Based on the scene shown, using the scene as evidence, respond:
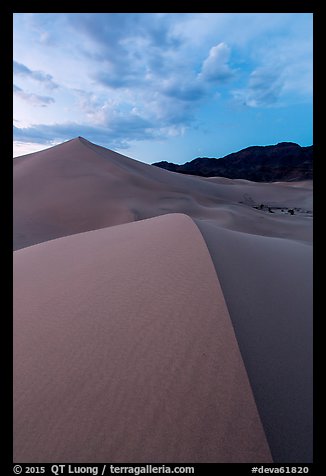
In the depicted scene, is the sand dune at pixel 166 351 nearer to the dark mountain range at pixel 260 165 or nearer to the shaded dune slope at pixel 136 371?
the shaded dune slope at pixel 136 371

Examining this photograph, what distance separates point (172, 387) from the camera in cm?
162

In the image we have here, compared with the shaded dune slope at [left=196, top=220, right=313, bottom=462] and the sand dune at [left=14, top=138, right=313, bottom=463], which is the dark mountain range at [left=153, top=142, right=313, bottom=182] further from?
the sand dune at [left=14, top=138, right=313, bottom=463]

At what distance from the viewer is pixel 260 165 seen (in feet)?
216

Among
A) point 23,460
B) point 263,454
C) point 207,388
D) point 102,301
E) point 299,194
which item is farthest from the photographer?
point 299,194

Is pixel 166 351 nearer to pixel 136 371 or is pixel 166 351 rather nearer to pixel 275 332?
pixel 136 371

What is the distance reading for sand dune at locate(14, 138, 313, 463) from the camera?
1.45 metres

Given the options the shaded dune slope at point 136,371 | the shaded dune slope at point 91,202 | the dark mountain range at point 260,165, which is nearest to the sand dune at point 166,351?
the shaded dune slope at point 136,371

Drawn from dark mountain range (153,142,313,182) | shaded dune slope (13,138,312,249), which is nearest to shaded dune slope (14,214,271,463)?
shaded dune slope (13,138,312,249)

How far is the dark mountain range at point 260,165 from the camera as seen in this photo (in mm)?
55219

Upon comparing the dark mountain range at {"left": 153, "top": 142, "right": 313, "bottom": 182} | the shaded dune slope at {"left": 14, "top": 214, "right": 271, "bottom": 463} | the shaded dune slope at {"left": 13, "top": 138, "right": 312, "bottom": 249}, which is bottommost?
the shaded dune slope at {"left": 14, "top": 214, "right": 271, "bottom": 463}
